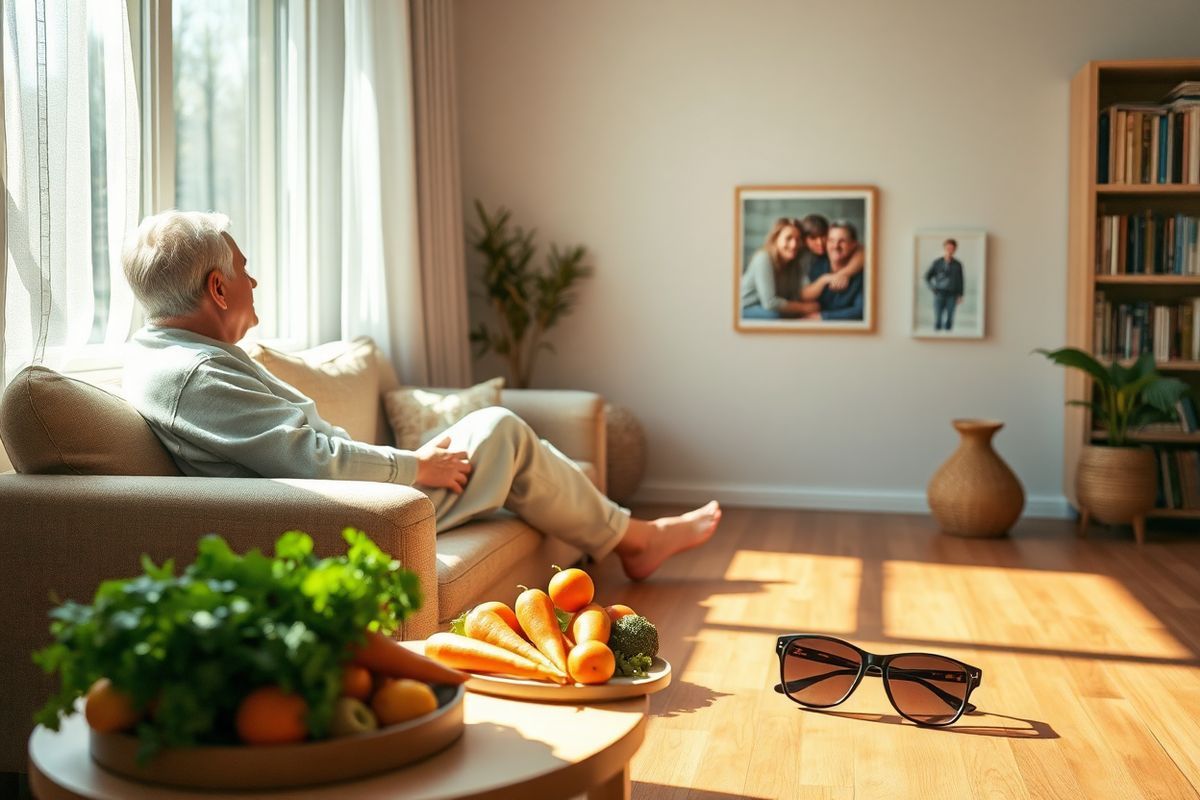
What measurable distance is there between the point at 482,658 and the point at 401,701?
285mm

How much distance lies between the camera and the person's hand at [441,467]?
2.80 meters

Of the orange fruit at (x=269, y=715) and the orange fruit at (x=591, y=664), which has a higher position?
the orange fruit at (x=269, y=715)

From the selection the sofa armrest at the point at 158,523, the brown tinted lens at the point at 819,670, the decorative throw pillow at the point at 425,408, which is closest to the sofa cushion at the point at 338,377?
the decorative throw pillow at the point at 425,408

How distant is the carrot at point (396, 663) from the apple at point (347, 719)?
4cm

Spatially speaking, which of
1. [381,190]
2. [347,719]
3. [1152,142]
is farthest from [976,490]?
[347,719]

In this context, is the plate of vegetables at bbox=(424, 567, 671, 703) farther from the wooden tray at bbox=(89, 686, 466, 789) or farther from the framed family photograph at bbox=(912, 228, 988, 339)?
the framed family photograph at bbox=(912, 228, 988, 339)

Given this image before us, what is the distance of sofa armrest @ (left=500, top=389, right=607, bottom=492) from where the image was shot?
3.95 meters

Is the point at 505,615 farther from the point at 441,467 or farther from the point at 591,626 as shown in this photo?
the point at 441,467

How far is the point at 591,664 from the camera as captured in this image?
54.4 inches

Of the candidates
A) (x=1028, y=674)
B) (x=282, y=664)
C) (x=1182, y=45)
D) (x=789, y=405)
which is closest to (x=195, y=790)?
(x=282, y=664)

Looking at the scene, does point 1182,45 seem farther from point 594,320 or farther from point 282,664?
point 282,664

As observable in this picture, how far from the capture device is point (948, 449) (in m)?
5.14

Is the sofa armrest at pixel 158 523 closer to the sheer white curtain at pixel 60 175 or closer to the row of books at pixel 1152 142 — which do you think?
the sheer white curtain at pixel 60 175

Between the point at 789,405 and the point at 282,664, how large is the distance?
437 cm
